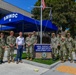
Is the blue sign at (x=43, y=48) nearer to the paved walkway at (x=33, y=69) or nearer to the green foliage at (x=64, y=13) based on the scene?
the paved walkway at (x=33, y=69)

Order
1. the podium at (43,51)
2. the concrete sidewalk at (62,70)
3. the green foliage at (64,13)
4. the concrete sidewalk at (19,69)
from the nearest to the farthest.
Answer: the concrete sidewalk at (19,69) < the concrete sidewalk at (62,70) < the podium at (43,51) < the green foliage at (64,13)

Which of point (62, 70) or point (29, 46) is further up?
point (29, 46)

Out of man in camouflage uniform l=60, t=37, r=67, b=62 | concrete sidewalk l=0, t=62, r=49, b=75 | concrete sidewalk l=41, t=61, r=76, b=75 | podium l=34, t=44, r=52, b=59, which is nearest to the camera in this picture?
concrete sidewalk l=0, t=62, r=49, b=75

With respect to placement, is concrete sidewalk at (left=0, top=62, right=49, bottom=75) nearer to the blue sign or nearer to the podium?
the podium

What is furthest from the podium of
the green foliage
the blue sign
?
the green foliage

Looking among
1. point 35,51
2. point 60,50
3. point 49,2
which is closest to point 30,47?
point 35,51

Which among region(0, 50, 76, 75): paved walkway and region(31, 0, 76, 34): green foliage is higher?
region(31, 0, 76, 34): green foliage

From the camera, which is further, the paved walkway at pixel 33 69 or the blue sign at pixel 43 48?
the blue sign at pixel 43 48

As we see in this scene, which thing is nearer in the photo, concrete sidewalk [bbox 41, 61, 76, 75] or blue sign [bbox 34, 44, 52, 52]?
concrete sidewalk [bbox 41, 61, 76, 75]

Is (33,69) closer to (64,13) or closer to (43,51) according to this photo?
(43,51)

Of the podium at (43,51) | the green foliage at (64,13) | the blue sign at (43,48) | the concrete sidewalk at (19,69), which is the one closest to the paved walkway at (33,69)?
the concrete sidewalk at (19,69)

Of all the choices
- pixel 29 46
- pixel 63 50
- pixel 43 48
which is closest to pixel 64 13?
pixel 43 48

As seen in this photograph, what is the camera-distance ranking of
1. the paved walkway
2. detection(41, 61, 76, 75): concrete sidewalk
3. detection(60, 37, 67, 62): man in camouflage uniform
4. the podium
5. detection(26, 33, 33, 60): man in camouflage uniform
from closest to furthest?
the paved walkway → detection(41, 61, 76, 75): concrete sidewalk → detection(26, 33, 33, 60): man in camouflage uniform → detection(60, 37, 67, 62): man in camouflage uniform → the podium

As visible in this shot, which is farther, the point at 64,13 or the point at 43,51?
the point at 64,13
